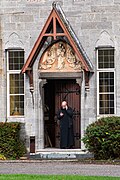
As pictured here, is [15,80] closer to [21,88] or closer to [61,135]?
[21,88]

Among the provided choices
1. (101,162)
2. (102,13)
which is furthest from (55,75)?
(101,162)

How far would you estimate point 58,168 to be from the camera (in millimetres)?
20750

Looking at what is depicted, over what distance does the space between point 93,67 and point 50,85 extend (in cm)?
188

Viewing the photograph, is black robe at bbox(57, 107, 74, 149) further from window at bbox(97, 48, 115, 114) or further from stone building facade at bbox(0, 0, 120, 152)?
window at bbox(97, 48, 115, 114)

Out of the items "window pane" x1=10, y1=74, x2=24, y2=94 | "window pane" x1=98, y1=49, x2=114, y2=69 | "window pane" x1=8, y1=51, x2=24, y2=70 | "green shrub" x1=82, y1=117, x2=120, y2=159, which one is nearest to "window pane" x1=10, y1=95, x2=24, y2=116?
"window pane" x1=10, y1=74, x2=24, y2=94

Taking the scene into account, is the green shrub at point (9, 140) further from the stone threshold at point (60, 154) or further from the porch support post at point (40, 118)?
the porch support post at point (40, 118)

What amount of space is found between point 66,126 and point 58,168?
5604 millimetres

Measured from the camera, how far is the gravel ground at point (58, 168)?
19.6 metres

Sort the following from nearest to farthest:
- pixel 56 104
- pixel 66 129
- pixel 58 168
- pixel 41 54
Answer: pixel 58 168 → pixel 41 54 → pixel 66 129 → pixel 56 104

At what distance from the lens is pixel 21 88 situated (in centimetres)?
2689

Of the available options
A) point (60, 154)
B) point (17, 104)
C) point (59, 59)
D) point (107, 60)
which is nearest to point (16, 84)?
point (17, 104)

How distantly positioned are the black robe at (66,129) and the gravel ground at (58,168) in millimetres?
A: 3095

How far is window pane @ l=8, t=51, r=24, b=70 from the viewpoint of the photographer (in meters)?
26.9

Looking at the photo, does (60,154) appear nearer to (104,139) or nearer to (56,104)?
(56,104)
